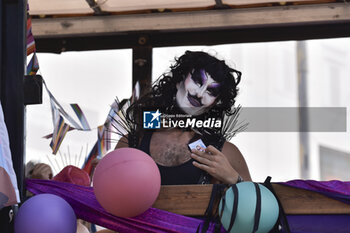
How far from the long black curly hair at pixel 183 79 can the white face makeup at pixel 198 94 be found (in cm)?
2

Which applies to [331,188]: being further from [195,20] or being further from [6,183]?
[195,20]

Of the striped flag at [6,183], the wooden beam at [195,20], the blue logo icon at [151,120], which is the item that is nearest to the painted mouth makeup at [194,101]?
the blue logo icon at [151,120]

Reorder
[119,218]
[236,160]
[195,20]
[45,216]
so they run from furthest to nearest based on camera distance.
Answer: [195,20] < [236,160] < [119,218] < [45,216]

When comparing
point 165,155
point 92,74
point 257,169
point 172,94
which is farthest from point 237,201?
point 92,74

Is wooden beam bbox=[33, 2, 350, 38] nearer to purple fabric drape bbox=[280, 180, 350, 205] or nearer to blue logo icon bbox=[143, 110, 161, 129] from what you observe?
blue logo icon bbox=[143, 110, 161, 129]

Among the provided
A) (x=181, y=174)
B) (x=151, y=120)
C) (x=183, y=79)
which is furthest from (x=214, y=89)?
(x=181, y=174)

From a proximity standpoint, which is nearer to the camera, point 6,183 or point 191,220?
point 6,183

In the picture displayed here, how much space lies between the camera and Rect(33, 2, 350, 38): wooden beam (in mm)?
4215

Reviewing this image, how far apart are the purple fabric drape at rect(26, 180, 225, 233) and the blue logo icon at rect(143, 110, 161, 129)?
0.52 m

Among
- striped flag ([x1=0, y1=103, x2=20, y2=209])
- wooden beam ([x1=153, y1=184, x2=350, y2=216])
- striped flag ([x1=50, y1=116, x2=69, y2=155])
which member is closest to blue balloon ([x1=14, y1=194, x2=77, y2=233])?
striped flag ([x1=0, y1=103, x2=20, y2=209])

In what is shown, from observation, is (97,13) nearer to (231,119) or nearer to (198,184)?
(231,119)

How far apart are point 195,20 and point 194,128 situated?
5.54ft

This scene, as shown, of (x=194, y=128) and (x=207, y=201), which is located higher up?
(x=194, y=128)

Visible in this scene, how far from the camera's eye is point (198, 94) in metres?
2.86
